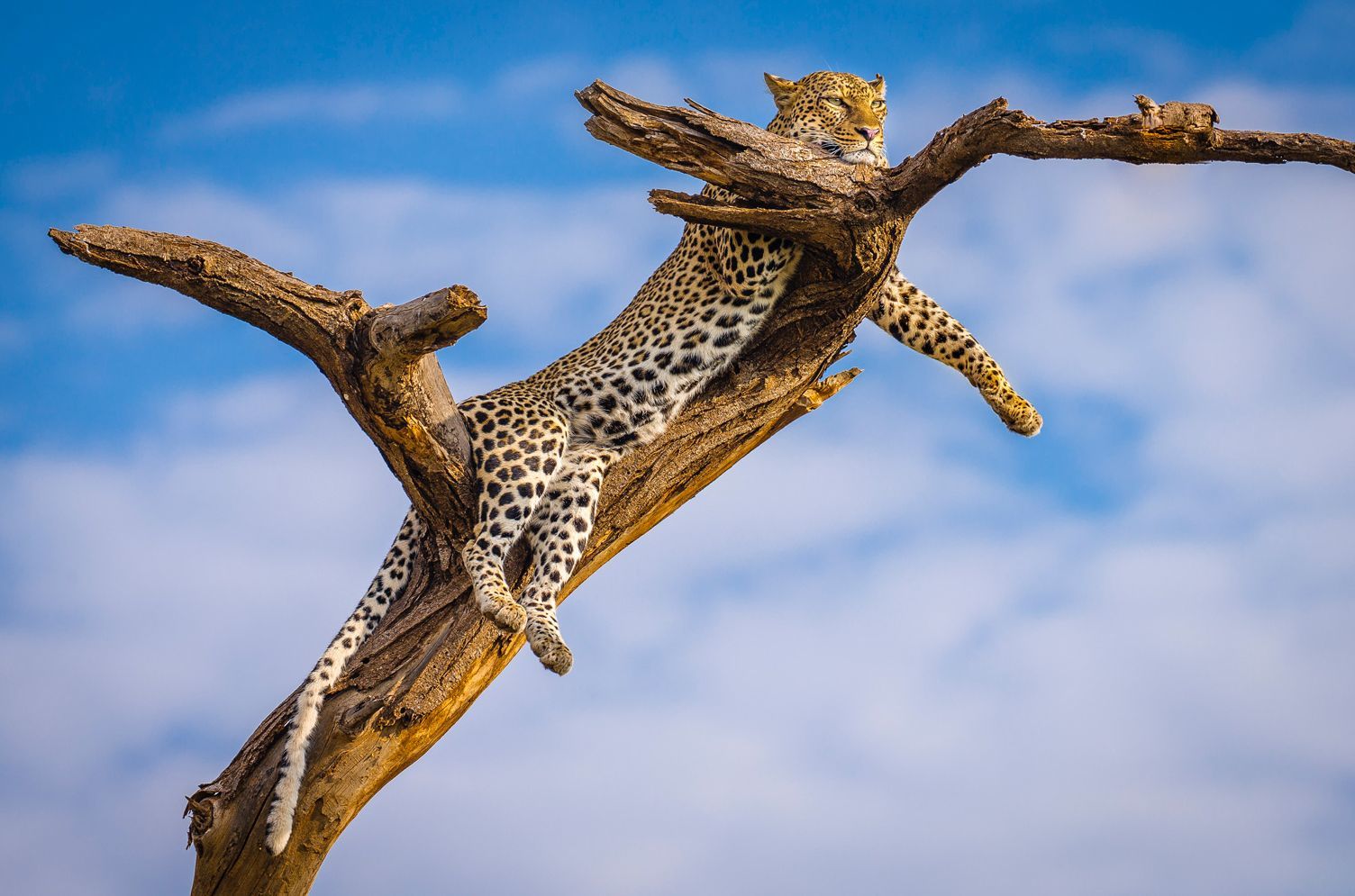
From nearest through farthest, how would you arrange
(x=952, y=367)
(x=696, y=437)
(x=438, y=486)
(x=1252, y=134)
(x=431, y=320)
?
(x=431, y=320) < (x=1252, y=134) < (x=438, y=486) < (x=696, y=437) < (x=952, y=367)

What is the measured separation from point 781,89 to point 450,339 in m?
3.94

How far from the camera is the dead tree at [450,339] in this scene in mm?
7668

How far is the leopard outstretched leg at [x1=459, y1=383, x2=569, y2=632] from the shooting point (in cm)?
834

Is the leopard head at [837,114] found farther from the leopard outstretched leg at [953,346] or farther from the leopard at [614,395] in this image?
the leopard outstretched leg at [953,346]

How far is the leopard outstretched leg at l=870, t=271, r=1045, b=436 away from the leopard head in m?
1.01

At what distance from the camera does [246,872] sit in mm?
8156

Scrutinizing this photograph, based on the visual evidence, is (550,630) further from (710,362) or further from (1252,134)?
(1252,134)

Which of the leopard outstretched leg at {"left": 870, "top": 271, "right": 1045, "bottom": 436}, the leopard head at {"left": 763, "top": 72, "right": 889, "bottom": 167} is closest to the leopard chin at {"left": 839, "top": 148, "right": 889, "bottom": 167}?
the leopard head at {"left": 763, "top": 72, "right": 889, "bottom": 167}

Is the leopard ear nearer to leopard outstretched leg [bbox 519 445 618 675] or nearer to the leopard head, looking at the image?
the leopard head

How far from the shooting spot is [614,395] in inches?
360

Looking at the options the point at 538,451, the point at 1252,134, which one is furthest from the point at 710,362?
the point at 1252,134

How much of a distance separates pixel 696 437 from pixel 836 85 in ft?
8.77

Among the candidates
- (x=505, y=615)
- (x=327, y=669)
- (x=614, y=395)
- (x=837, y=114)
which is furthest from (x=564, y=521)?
(x=837, y=114)

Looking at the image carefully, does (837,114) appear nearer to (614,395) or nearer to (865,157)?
(865,157)
